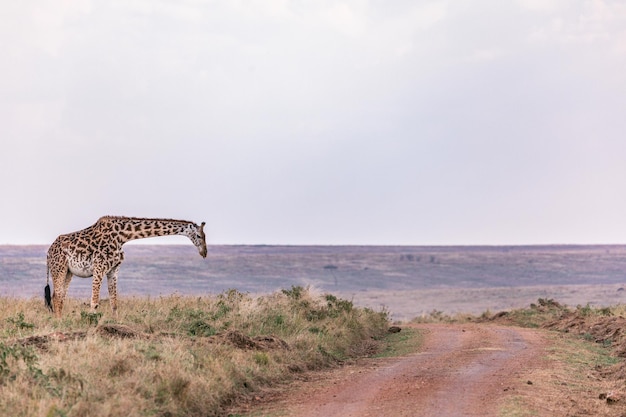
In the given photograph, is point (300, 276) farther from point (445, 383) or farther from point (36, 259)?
point (445, 383)

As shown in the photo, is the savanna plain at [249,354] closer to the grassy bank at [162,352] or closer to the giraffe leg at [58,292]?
the grassy bank at [162,352]

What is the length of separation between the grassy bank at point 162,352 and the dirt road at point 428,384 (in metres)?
1.05

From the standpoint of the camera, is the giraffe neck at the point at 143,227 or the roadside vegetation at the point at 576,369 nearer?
the roadside vegetation at the point at 576,369

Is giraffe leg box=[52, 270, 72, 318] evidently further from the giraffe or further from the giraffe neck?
the giraffe neck

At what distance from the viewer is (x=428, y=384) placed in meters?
16.2

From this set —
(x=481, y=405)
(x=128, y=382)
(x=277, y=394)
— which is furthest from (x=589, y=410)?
(x=128, y=382)

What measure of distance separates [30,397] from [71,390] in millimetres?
531

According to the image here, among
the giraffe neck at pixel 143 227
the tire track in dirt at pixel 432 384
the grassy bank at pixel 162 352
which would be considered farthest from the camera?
the giraffe neck at pixel 143 227

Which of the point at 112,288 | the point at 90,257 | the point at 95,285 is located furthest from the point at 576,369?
the point at 90,257

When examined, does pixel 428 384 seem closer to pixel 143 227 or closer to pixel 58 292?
pixel 58 292

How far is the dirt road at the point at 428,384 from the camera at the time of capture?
14.0m

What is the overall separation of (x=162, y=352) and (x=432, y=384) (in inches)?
177

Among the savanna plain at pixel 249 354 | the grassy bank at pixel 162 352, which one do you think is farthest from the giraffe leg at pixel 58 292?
the savanna plain at pixel 249 354

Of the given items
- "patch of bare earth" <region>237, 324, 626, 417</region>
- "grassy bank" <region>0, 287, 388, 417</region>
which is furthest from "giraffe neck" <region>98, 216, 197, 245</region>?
"patch of bare earth" <region>237, 324, 626, 417</region>
